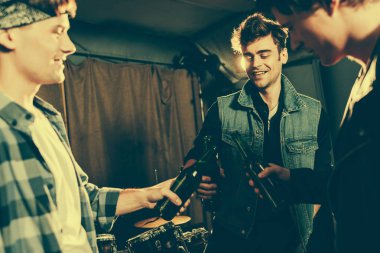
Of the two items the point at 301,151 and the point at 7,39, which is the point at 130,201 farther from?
the point at 301,151

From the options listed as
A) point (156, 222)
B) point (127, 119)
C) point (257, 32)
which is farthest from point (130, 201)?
point (127, 119)

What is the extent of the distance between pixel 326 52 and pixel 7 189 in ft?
4.50

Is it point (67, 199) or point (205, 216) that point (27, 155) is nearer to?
point (67, 199)

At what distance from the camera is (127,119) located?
19.4ft

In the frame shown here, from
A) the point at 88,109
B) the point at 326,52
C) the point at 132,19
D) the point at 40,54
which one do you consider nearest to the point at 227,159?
the point at 326,52

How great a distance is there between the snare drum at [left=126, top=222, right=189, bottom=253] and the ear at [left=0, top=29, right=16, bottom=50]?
291cm

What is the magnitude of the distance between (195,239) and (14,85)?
3897mm

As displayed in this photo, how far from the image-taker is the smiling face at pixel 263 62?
9.08ft

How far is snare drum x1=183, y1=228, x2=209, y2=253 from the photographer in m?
4.74

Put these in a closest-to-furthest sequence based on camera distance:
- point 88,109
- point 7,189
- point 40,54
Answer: point 7,189, point 40,54, point 88,109

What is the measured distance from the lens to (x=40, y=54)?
1.54m

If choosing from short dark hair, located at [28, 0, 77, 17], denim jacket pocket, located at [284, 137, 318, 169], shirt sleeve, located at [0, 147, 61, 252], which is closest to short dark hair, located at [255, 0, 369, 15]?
Result: short dark hair, located at [28, 0, 77, 17]

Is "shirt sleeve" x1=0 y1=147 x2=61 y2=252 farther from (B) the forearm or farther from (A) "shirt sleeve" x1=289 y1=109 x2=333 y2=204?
(A) "shirt sleeve" x1=289 y1=109 x2=333 y2=204

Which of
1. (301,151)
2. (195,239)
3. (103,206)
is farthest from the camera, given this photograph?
(195,239)
